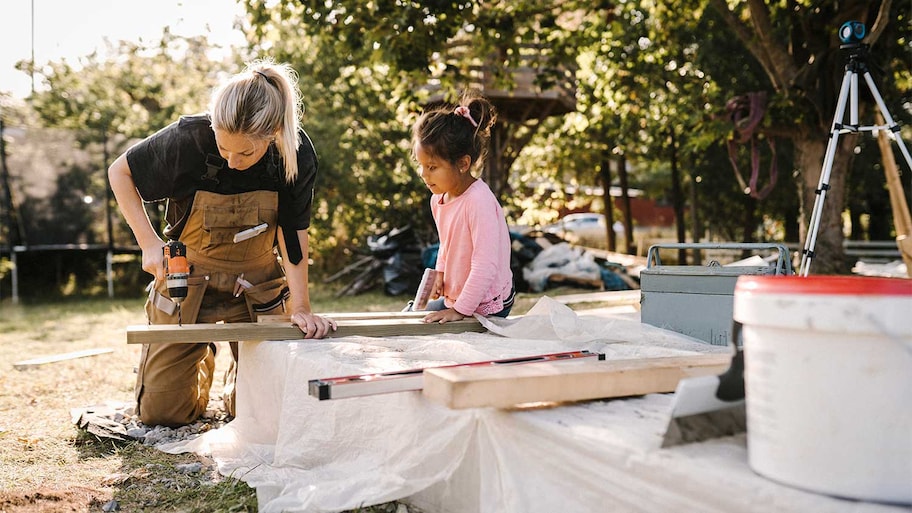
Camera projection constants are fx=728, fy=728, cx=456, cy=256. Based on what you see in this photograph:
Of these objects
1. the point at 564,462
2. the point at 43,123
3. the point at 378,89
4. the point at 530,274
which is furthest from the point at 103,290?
the point at 564,462

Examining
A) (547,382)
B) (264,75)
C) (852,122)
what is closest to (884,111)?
(852,122)

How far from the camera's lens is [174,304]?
11.2ft

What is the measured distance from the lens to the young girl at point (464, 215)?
3416 mm

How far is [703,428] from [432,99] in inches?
439

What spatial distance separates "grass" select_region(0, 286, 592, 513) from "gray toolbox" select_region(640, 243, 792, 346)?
1.59 meters

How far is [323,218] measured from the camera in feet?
46.2

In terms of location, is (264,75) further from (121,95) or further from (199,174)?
(121,95)

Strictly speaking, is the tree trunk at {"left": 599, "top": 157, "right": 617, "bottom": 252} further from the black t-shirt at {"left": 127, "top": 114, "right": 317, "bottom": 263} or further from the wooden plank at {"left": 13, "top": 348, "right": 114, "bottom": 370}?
the black t-shirt at {"left": 127, "top": 114, "right": 317, "bottom": 263}

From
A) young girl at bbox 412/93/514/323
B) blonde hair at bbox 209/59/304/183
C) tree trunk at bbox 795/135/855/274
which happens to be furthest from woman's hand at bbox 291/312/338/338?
tree trunk at bbox 795/135/855/274

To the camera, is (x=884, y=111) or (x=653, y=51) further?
(x=653, y=51)

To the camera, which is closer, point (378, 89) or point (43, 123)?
point (378, 89)

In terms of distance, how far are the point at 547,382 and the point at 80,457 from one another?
2.32 metres

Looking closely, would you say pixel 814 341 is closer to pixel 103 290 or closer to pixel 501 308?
pixel 501 308

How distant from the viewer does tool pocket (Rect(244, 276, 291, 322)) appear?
11.7 ft
